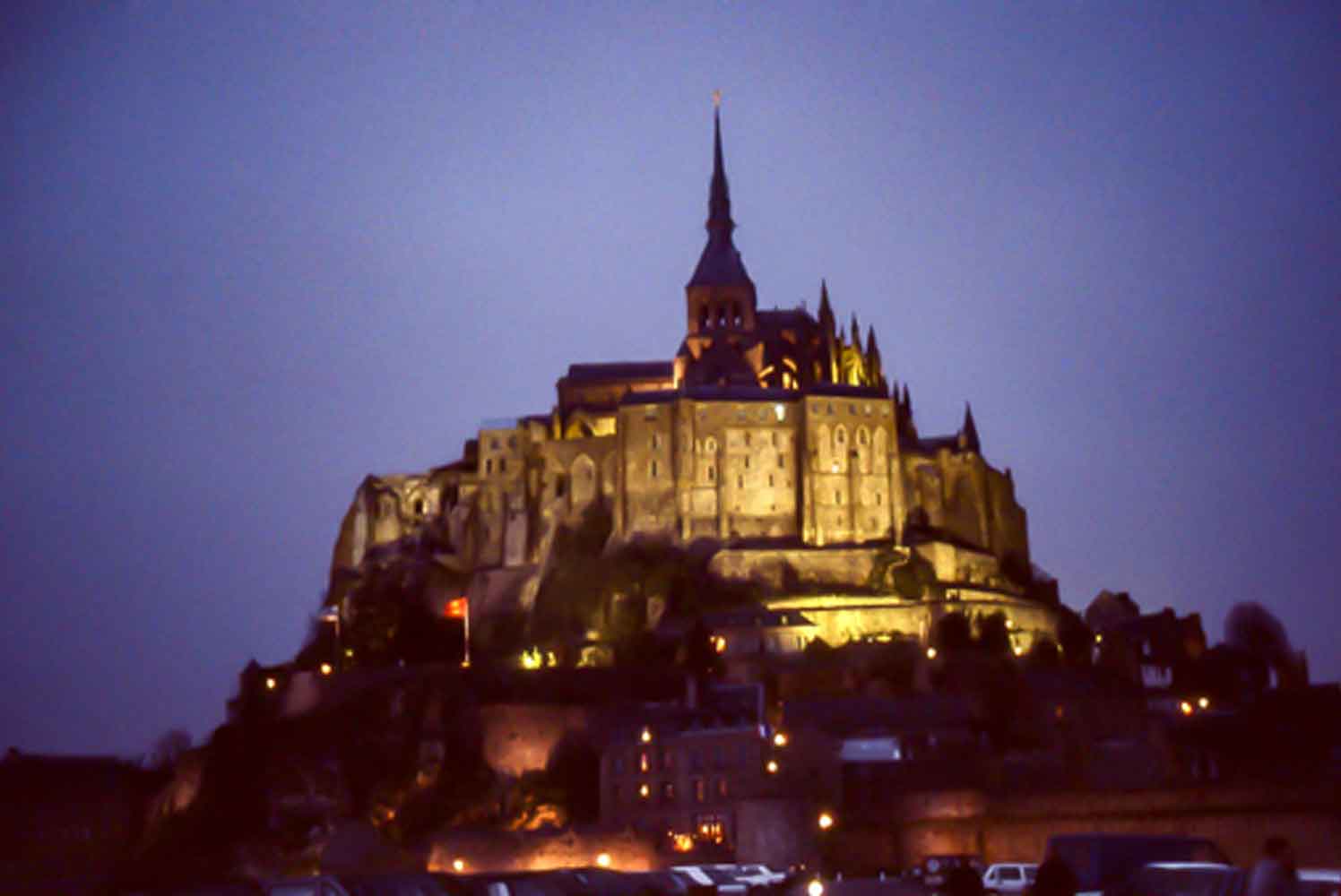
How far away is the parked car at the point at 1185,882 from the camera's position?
71.9 ft

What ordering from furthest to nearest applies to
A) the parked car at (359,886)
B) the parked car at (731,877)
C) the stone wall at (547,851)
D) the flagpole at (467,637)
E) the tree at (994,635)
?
1. the flagpole at (467,637)
2. the tree at (994,635)
3. the stone wall at (547,851)
4. the parked car at (731,877)
5. the parked car at (359,886)

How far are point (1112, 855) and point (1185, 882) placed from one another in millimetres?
3686

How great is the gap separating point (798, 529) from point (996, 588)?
959cm

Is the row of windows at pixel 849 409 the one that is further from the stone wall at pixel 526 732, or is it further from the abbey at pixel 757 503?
the stone wall at pixel 526 732

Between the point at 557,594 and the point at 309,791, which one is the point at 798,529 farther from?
the point at 309,791

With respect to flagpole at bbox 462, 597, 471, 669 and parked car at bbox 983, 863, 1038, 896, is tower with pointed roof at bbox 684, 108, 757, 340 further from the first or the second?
parked car at bbox 983, 863, 1038, 896

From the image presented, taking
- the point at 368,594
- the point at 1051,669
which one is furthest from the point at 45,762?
the point at 1051,669

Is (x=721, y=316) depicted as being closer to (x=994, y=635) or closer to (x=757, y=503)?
(x=757, y=503)

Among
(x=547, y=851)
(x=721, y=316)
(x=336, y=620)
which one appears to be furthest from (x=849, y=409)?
(x=547, y=851)

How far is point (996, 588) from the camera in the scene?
3342 inches

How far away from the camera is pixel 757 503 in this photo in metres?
89.1

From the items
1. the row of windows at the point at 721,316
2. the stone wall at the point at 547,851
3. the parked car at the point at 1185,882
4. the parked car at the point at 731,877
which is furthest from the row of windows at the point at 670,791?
the row of windows at the point at 721,316

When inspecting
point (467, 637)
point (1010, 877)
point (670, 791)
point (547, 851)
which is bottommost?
point (1010, 877)

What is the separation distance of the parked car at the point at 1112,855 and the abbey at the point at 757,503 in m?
52.5
